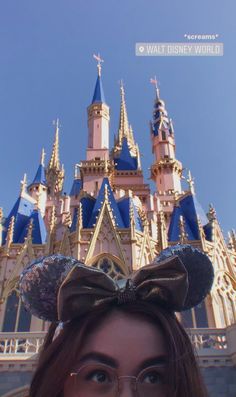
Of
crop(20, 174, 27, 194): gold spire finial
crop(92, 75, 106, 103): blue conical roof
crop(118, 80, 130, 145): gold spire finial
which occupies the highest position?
crop(118, 80, 130, 145): gold spire finial

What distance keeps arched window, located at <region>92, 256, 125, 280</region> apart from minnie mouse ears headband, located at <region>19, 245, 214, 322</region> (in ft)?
43.8

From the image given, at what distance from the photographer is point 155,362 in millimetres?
1811

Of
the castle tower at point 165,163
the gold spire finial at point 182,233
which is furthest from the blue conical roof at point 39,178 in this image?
the gold spire finial at point 182,233

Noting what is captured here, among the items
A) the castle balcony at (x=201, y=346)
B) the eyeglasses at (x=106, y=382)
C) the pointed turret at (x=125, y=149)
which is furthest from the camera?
the pointed turret at (x=125, y=149)

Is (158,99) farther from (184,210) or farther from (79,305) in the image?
(79,305)

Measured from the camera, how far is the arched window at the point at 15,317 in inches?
568

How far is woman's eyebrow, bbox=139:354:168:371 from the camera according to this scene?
5.85 feet

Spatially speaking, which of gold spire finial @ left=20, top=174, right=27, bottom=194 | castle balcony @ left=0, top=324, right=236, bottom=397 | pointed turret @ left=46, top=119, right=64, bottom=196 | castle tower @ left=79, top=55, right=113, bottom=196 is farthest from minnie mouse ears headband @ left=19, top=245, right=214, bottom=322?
pointed turret @ left=46, top=119, right=64, bottom=196

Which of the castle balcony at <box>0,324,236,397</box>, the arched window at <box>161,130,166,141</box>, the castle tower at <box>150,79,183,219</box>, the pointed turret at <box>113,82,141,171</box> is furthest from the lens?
the pointed turret at <box>113,82,141,171</box>

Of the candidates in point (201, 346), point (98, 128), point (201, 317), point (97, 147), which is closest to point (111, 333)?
point (201, 346)

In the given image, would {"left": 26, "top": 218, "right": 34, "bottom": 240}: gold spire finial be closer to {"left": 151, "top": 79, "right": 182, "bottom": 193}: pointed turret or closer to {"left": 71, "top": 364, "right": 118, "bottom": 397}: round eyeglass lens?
{"left": 151, "top": 79, "right": 182, "bottom": 193}: pointed turret

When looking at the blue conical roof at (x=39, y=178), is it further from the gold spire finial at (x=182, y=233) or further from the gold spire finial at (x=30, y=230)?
the gold spire finial at (x=182, y=233)

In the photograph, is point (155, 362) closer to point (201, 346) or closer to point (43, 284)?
point (43, 284)

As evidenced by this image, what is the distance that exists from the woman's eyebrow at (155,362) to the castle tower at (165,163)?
73.2 feet
